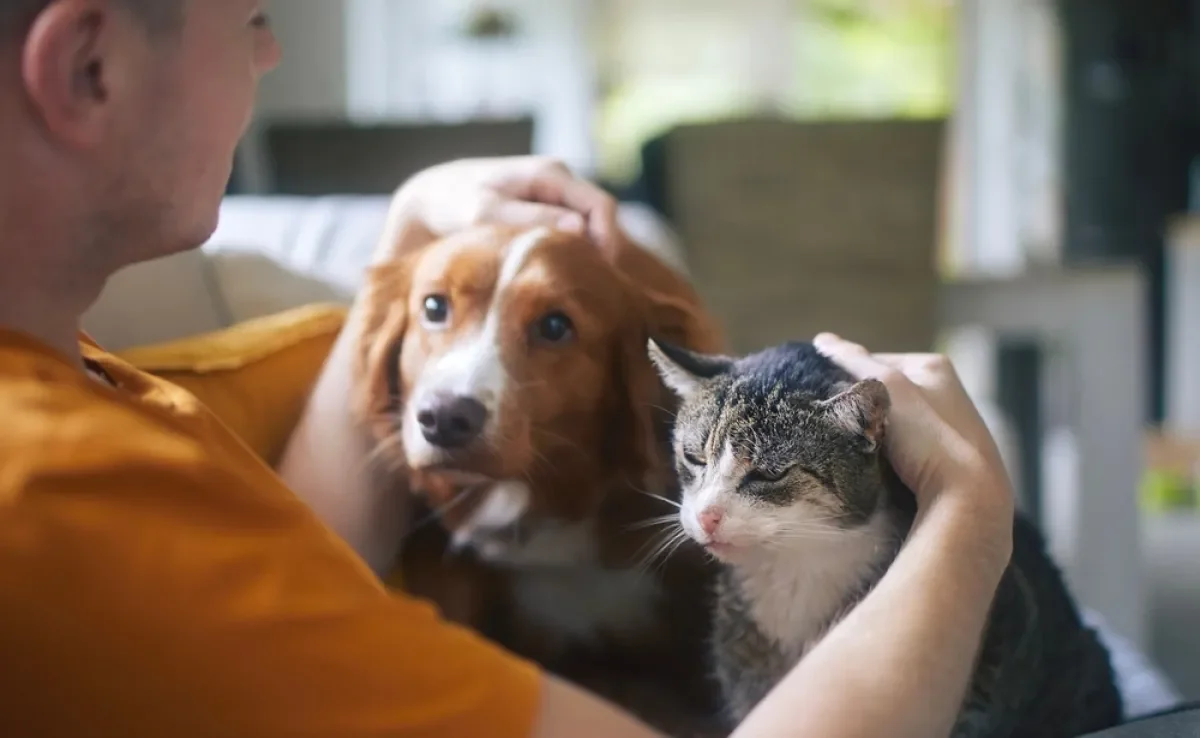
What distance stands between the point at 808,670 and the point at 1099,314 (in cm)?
61

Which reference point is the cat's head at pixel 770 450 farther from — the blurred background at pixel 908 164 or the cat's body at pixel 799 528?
the blurred background at pixel 908 164

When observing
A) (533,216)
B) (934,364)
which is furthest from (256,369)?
(934,364)

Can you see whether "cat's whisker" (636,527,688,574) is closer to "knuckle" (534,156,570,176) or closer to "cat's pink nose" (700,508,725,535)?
"cat's pink nose" (700,508,725,535)

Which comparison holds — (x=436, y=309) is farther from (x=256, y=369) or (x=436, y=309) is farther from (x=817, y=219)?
(x=817, y=219)

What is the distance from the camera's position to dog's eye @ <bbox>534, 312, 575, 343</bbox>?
23.3 inches

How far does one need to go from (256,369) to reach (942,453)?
0.49 meters

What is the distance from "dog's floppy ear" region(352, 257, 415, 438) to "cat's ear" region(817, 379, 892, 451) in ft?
0.86

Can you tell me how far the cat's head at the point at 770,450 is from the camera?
56cm

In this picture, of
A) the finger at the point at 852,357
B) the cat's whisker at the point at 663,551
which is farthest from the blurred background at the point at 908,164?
the cat's whisker at the point at 663,551

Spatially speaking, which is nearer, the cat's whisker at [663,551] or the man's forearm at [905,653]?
the man's forearm at [905,653]

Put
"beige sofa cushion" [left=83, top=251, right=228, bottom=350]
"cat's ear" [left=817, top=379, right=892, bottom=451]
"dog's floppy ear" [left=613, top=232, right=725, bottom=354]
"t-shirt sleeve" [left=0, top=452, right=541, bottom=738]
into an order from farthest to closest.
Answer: "beige sofa cushion" [left=83, top=251, right=228, bottom=350] < "dog's floppy ear" [left=613, top=232, right=725, bottom=354] < "cat's ear" [left=817, top=379, right=892, bottom=451] < "t-shirt sleeve" [left=0, top=452, right=541, bottom=738]

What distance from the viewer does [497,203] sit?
2.25 ft

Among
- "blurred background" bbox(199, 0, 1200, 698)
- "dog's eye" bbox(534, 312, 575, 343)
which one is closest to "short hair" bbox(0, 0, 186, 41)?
"dog's eye" bbox(534, 312, 575, 343)

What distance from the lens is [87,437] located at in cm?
Result: 41
